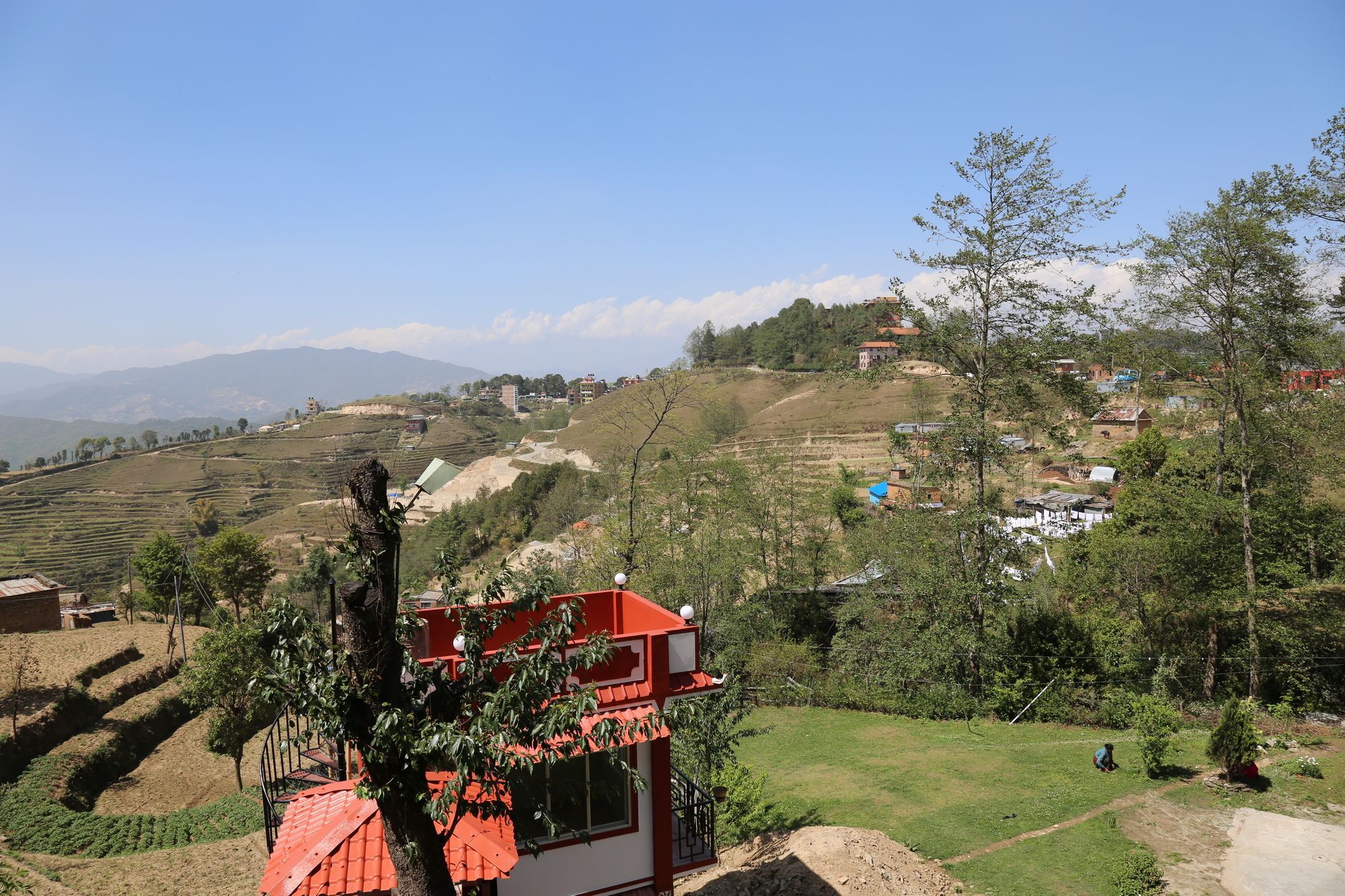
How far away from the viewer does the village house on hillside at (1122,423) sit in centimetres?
5509

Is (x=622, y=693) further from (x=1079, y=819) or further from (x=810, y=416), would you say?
(x=810, y=416)

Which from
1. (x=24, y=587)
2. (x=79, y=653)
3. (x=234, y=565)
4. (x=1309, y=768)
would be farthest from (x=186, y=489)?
(x=1309, y=768)

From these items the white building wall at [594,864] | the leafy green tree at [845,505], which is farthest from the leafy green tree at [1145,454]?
the white building wall at [594,864]

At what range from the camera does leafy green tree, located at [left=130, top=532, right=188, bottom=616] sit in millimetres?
37812

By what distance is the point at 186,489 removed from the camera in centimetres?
11025

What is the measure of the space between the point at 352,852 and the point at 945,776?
11.6 m

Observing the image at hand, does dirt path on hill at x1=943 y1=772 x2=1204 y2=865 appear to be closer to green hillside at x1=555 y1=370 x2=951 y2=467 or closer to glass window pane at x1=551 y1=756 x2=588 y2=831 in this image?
glass window pane at x1=551 y1=756 x2=588 y2=831

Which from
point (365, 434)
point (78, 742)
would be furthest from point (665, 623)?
point (365, 434)

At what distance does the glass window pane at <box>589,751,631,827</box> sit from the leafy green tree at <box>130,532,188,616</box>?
3692 cm

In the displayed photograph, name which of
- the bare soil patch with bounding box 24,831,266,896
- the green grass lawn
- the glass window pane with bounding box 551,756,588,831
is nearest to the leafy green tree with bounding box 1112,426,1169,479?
the green grass lawn

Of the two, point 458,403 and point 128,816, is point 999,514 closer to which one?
A: point 128,816

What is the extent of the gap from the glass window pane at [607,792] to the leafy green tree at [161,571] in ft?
121

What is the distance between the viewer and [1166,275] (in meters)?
17.3

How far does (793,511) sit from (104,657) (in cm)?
2785
